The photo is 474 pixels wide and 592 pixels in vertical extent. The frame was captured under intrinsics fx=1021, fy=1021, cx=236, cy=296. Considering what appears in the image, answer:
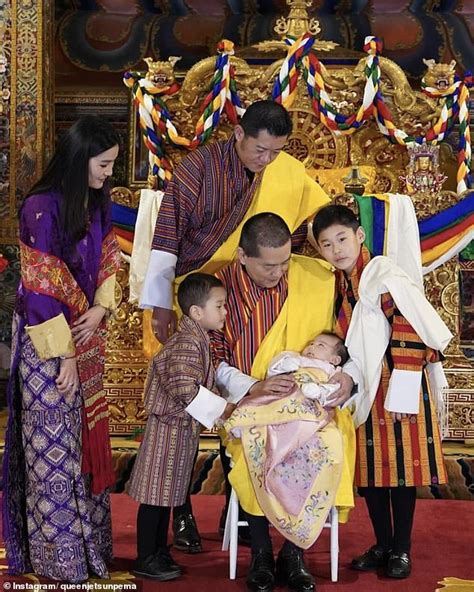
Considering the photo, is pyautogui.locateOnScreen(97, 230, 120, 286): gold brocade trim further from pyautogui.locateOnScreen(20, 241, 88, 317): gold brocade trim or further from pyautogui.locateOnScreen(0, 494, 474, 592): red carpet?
pyautogui.locateOnScreen(0, 494, 474, 592): red carpet

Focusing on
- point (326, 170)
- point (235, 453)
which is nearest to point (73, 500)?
point (235, 453)

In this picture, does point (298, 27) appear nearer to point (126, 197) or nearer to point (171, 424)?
point (126, 197)

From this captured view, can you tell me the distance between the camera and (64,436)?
10.2 feet

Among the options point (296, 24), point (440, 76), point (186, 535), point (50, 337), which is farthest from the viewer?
point (296, 24)

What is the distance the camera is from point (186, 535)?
11.9ft

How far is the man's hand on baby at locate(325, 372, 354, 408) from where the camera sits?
317 centimetres

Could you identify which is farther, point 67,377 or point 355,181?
point 355,181

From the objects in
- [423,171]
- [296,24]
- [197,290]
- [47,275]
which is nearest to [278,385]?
[197,290]

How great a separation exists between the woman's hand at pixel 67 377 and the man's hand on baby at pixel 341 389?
787 mm

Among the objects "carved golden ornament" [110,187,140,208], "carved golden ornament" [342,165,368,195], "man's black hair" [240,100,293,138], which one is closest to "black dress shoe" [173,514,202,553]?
"man's black hair" [240,100,293,138]

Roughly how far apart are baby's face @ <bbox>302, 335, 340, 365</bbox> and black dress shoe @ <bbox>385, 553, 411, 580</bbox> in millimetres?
651

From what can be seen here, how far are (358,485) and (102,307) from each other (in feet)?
3.30

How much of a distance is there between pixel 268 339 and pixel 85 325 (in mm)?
584

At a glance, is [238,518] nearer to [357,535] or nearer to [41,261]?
[357,535]
